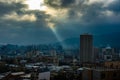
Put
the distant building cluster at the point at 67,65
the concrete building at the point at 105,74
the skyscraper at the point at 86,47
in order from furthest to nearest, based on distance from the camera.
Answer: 1. the skyscraper at the point at 86,47
2. the distant building cluster at the point at 67,65
3. the concrete building at the point at 105,74

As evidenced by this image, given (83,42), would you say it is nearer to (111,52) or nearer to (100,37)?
(111,52)

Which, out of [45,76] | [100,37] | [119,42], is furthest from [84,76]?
[100,37]

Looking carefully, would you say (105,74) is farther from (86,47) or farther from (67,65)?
(86,47)

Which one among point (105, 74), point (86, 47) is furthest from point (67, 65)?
point (105, 74)

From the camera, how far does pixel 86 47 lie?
5941 cm

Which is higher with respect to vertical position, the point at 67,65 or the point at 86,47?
the point at 86,47

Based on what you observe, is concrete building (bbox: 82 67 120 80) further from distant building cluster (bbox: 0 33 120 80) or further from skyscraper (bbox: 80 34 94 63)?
skyscraper (bbox: 80 34 94 63)

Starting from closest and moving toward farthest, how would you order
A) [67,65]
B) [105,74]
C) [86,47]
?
1. [105,74]
2. [67,65]
3. [86,47]

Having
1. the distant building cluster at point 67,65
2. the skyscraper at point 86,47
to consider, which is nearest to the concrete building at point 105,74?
the distant building cluster at point 67,65

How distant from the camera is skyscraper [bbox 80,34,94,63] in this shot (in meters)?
56.6

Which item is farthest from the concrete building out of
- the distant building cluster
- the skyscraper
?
the skyscraper

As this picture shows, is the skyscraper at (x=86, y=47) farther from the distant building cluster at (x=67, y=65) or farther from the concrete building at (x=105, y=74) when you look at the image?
the concrete building at (x=105, y=74)

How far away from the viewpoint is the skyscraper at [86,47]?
186 ft

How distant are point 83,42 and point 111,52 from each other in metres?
13.3
